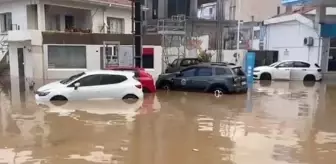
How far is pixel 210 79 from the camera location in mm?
17125

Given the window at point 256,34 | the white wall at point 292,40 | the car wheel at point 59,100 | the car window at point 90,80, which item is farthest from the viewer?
the window at point 256,34

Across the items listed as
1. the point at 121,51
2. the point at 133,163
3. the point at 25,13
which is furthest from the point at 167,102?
the point at 25,13

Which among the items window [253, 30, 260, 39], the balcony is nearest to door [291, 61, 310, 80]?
window [253, 30, 260, 39]

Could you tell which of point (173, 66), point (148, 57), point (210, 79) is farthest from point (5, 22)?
point (210, 79)

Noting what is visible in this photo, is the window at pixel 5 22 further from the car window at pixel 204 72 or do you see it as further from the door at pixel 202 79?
the car window at pixel 204 72

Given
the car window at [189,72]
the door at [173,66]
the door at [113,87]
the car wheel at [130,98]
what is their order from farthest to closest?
the door at [173,66], the car window at [189,72], the car wheel at [130,98], the door at [113,87]

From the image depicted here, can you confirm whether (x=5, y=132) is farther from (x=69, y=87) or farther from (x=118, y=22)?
(x=118, y=22)

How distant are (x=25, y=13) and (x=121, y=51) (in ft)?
24.2

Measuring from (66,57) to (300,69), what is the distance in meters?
15.4

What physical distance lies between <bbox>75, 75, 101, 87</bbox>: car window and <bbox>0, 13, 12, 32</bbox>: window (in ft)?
50.1

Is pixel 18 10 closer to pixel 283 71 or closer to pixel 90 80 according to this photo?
pixel 90 80

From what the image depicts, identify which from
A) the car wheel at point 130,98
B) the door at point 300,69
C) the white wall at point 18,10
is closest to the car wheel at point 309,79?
the door at point 300,69

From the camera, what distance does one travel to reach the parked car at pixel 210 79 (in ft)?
54.9

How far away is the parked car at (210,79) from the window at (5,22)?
47.6 feet
